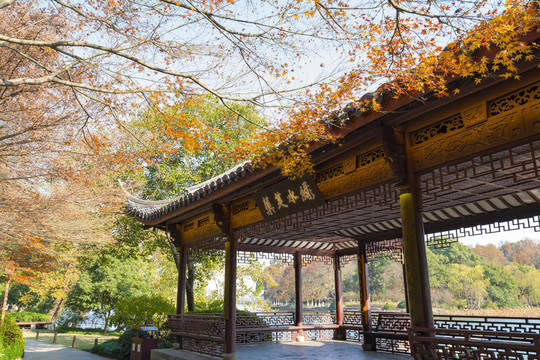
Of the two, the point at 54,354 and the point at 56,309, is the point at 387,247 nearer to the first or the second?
the point at 54,354

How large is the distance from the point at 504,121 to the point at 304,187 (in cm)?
332

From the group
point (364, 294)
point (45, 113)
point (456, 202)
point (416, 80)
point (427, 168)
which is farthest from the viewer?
point (364, 294)

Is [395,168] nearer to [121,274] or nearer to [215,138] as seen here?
[215,138]

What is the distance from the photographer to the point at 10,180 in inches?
302

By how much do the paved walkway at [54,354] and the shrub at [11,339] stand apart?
62cm

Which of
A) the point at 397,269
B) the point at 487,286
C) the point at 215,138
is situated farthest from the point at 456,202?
the point at 397,269

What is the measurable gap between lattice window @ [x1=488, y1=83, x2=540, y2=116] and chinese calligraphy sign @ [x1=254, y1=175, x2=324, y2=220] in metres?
2.89

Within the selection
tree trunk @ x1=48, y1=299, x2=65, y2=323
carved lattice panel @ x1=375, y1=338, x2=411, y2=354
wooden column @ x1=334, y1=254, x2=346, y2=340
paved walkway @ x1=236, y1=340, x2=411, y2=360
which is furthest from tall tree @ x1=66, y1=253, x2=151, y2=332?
carved lattice panel @ x1=375, y1=338, x2=411, y2=354

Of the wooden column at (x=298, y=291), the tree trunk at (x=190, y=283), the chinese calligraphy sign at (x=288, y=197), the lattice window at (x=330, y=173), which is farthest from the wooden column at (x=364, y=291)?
the tree trunk at (x=190, y=283)

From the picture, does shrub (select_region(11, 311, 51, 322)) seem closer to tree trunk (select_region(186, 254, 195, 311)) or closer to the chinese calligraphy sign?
tree trunk (select_region(186, 254, 195, 311))

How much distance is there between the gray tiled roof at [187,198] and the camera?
7195 mm

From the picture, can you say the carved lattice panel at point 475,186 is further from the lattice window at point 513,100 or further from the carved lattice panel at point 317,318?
the carved lattice panel at point 317,318

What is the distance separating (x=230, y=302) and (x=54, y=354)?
8.32 m

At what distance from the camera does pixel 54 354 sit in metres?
12.9
